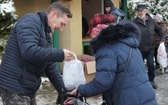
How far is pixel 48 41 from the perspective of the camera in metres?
2.86

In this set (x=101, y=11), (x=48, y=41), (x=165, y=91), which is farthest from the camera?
(x=101, y=11)

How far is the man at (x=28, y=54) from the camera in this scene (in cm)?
247

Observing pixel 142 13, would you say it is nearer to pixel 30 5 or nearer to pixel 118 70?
pixel 30 5

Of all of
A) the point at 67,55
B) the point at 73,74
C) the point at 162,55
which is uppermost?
the point at 67,55

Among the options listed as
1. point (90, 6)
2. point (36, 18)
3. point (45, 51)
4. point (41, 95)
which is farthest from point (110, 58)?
point (90, 6)

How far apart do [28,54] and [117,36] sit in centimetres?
74

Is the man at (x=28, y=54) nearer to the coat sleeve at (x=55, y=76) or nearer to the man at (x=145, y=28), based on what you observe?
the coat sleeve at (x=55, y=76)

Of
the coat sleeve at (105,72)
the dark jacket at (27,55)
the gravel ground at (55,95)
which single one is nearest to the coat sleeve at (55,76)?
the dark jacket at (27,55)

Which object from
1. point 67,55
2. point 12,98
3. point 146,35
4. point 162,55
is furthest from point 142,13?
point 12,98

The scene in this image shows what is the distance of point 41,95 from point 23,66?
355 centimetres

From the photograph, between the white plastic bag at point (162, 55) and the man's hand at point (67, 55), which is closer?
the man's hand at point (67, 55)

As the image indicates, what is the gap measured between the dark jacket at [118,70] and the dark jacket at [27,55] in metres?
0.34

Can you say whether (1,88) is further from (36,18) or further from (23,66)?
(36,18)

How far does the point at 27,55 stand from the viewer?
2.45 meters
